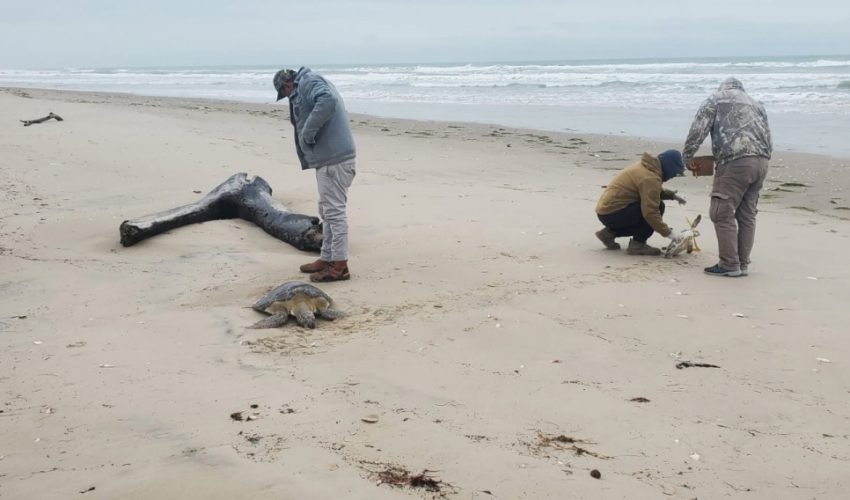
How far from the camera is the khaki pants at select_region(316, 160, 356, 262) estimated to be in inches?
235

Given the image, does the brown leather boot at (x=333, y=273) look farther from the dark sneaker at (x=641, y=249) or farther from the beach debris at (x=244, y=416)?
the dark sneaker at (x=641, y=249)

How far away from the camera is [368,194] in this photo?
9078 millimetres

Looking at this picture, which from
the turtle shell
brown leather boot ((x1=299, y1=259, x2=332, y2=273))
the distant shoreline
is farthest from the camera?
the distant shoreline

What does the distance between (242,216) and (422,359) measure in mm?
3762

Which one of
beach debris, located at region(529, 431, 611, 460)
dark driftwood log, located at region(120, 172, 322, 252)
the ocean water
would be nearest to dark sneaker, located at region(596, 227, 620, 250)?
dark driftwood log, located at region(120, 172, 322, 252)

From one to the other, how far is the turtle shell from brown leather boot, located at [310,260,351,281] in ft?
2.45

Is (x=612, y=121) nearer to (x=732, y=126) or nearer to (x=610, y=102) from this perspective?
(x=610, y=102)

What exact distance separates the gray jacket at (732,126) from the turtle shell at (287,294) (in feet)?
10.9

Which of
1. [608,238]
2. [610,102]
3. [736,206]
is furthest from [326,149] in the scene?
[610,102]

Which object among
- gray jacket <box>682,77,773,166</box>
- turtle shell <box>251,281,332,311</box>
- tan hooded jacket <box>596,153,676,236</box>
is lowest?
turtle shell <box>251,281,332,311</box>

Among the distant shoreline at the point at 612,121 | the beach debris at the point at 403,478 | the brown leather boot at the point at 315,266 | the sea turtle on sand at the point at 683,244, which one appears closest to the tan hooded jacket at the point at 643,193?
the sea turtle on sand at the point at 683,244

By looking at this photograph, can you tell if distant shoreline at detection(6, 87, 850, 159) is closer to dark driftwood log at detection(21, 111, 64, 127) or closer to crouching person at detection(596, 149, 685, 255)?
crouching person at detection(596, 149, 685, 255)

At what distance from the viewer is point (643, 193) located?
666cm

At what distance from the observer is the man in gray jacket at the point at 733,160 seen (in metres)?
6.11
